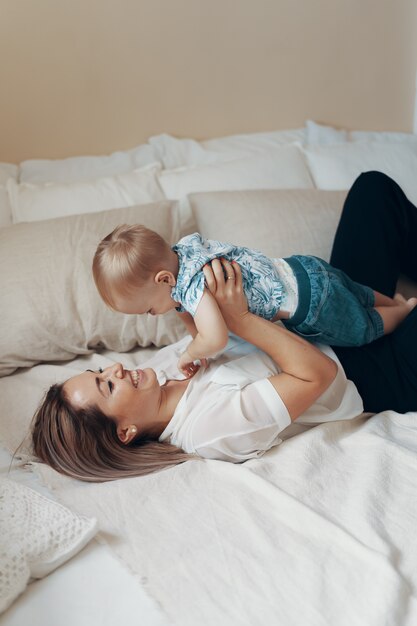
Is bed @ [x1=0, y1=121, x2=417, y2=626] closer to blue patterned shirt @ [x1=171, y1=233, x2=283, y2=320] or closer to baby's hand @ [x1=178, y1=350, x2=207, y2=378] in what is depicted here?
baby's hand @ [x1=178, y1=350, x2=207, y2=378]

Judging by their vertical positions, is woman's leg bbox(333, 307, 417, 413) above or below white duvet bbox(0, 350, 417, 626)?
above

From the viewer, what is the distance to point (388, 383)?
65.1 inches

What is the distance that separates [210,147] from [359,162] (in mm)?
587

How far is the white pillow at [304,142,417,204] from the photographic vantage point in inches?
91.4

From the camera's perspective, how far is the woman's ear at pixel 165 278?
1397 mm

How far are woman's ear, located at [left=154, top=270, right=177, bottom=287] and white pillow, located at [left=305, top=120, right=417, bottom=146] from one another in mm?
1504

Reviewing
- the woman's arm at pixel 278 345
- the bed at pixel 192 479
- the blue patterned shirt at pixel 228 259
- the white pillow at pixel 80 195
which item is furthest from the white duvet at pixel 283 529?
the white pillow at pixel 80 195

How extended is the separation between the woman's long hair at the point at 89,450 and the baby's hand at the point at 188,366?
0.20 metres

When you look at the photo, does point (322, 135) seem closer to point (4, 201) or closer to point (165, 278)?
point (4, 201)

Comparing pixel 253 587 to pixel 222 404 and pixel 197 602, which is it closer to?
pixel 197 602

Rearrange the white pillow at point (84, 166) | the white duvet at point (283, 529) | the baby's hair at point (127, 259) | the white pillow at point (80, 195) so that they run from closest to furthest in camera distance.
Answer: the white duvet at point (283, 529), the baby's hair at point (127, 259), the white pillow at point (80, 195), the white pillow at point (84, 166)

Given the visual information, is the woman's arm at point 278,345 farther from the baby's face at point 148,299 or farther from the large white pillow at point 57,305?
the large white pillow at point 57,305

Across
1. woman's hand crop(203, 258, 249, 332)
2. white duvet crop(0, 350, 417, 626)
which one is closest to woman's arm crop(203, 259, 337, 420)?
woman's hand crop(203, 258, 249, 332)

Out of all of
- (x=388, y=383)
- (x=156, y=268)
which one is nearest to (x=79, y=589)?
(x=156, y=268)
